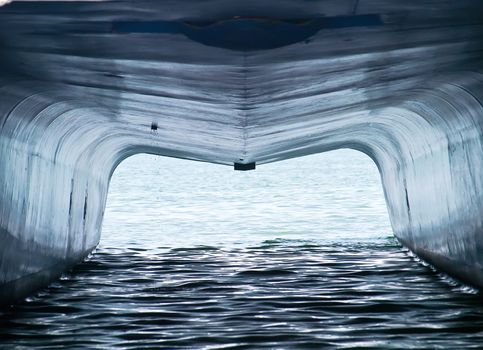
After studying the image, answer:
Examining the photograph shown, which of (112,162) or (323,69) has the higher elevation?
(112,162)

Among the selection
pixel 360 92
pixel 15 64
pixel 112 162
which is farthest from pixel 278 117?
pixel 112 162

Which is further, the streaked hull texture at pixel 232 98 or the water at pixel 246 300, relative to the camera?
the water at pixel 246 300

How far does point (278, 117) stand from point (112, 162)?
11.0 m

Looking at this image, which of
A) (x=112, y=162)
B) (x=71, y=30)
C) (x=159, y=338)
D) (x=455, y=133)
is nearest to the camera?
(x=71, y=30)

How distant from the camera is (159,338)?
10086 mm

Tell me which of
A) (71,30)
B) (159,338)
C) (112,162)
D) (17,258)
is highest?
(112,162)

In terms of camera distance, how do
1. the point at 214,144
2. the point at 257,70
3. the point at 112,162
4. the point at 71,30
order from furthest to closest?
the point at 112,162 → the point at 214,144 → the point at 257,70 → the point at 71,30

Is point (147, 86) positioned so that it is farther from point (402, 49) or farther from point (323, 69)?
point (402, 49)

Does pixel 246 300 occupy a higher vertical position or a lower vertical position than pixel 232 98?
lower

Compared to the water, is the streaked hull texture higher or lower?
higher

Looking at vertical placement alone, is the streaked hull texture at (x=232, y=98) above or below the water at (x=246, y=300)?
above

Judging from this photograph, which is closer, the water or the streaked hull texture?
the streaked hull texture

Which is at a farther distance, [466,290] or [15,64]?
[466,290]

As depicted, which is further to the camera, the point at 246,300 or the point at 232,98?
the point at 246,300
